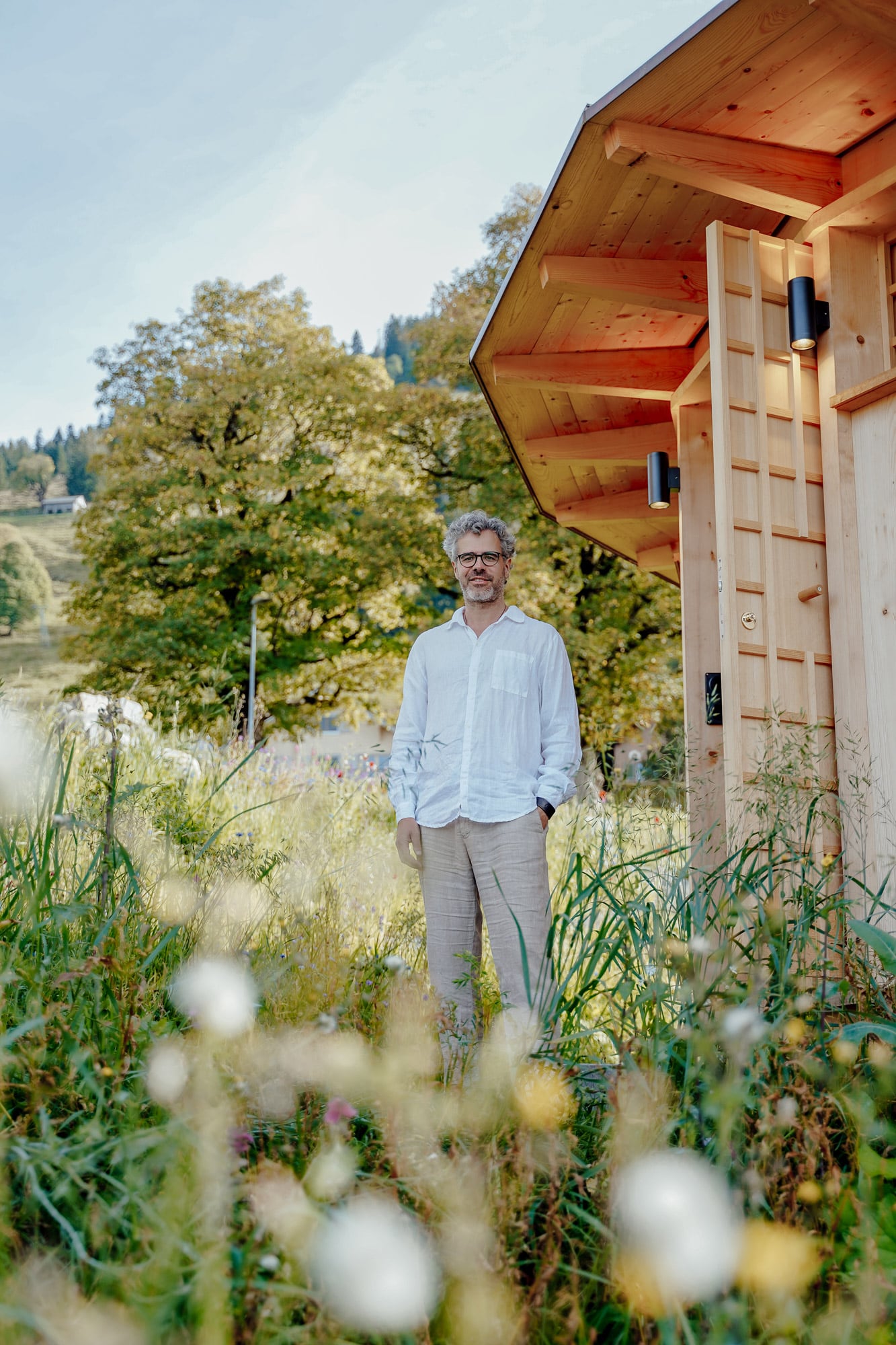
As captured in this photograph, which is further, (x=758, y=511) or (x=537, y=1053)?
(x=758, y=511)

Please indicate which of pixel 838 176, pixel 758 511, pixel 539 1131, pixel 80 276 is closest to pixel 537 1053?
pixel 539 1131

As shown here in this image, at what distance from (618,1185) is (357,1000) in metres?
1.07

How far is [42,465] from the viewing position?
3789 inches

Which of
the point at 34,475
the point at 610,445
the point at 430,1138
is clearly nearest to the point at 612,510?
the point at 610,445

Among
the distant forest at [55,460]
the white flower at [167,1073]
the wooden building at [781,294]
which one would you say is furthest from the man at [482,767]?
the distant forest at [55,460]

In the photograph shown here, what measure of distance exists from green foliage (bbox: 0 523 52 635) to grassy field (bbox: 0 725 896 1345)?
49.4m

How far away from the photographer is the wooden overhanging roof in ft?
10.1

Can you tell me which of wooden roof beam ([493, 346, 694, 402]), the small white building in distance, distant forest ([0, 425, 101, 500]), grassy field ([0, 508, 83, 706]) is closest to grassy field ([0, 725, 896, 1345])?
wooden roof beam ([493, 346, 694, 402])

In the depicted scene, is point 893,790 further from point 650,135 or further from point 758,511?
point 650,135

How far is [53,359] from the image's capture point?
23234 mm

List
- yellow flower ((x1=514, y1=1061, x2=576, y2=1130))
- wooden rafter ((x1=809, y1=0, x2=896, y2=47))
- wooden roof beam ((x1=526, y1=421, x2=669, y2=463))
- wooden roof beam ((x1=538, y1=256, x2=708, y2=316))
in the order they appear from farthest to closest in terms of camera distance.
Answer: wooden roof beam ((x1=526, y1=421, x2=669, y2=463))
wooden roof beam ((x1=538, y1=256, x2=708, y2=316))
wooden rafter ((x1=809, y1=0, x2=896, y2=47))
yellow flower ((x1=514, y1=1061, x2=576, y2=1130))

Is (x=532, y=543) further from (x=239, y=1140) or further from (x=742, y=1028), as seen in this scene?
(x=742, y=1028)

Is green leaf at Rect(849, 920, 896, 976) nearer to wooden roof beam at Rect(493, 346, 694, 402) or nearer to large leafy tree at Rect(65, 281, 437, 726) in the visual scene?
wooden roof beam at Rect(493, 346, 694, 402)

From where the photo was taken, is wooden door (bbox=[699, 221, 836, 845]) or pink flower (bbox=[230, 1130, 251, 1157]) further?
wooden door (bbox=[699, 221, 836, 845])
